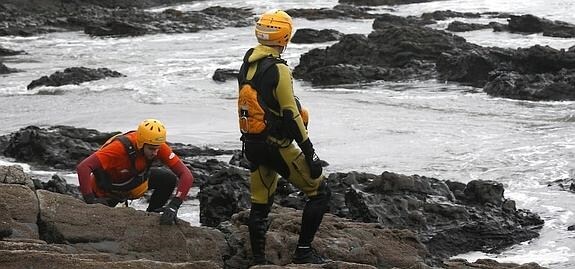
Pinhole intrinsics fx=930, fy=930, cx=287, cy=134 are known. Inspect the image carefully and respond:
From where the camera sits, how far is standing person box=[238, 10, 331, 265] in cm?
737

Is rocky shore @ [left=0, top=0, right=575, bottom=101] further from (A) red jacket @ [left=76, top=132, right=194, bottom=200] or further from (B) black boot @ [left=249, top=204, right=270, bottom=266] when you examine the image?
(B) black boot @ [left=249, top=204, right=270, bottom=266]

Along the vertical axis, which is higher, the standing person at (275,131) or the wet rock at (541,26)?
the standing person at (275,131)

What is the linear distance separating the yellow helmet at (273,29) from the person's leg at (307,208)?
873 mm

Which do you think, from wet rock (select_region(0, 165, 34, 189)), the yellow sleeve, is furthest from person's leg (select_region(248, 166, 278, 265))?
wet rock (select_region(0, 165, 34, 189))

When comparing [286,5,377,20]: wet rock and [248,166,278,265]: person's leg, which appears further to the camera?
[286,5,377,20]: wet rock

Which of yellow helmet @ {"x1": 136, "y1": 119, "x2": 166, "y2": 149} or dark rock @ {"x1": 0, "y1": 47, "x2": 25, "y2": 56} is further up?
yellow helmet @ {"x1": 136, "y1": 119, "x2": 166, "y2": 149}

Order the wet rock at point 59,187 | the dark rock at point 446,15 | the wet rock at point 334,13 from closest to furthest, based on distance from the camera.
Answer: the wet rock at point 59,187 → the dark rock at point 446,15 → the wet rock at point 334,13

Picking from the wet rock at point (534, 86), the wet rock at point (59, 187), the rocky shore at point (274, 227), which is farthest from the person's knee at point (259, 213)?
the wet rock at point (534, 86)

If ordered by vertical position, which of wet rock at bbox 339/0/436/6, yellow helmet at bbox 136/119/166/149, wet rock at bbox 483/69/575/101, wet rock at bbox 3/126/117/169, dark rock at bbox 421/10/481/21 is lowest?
wet rock at bbox 339/0/436/6

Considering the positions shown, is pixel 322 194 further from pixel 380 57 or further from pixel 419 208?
pixel 380 57

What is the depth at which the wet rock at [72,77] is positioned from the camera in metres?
27.2

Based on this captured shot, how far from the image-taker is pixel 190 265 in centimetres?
656

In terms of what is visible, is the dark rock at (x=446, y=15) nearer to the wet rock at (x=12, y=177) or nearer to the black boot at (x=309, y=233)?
the wet rock at (x=12, y=177)

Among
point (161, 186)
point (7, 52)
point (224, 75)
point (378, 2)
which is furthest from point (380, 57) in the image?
point (378, 2)
